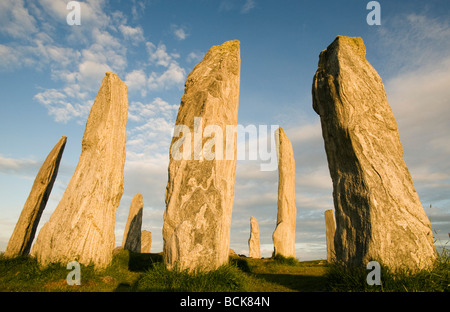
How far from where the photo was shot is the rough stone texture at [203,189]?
601cm

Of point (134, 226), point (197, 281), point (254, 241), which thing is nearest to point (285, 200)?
point (254, 241)

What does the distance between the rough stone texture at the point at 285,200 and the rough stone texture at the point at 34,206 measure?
969 centimetres

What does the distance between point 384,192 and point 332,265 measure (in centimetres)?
183

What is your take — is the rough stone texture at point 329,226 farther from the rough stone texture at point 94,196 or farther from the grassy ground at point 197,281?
the rough stone texture at point 94,196

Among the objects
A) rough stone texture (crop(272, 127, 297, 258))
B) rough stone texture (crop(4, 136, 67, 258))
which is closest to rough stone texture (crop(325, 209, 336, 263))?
rough stone texture (crop(272, 127, 297, 258))

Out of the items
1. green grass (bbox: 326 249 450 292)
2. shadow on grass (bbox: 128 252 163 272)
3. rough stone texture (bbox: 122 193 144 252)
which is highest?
rough stone texture (bbox: 122 193 144 252)

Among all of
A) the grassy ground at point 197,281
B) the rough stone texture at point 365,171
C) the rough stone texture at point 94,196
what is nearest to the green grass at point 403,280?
the grassy ground at point 197,281

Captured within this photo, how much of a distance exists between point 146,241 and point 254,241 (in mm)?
7569

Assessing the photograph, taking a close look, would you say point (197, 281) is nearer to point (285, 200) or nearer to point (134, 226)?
point (285, 200)

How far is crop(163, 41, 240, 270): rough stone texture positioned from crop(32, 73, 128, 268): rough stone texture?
7.58ft

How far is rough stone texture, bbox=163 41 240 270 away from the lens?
6008mm

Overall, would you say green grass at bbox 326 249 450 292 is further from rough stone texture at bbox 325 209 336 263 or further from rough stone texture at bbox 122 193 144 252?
rough stone texture at bbox 122 193 144 252

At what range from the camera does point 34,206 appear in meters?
10.9
